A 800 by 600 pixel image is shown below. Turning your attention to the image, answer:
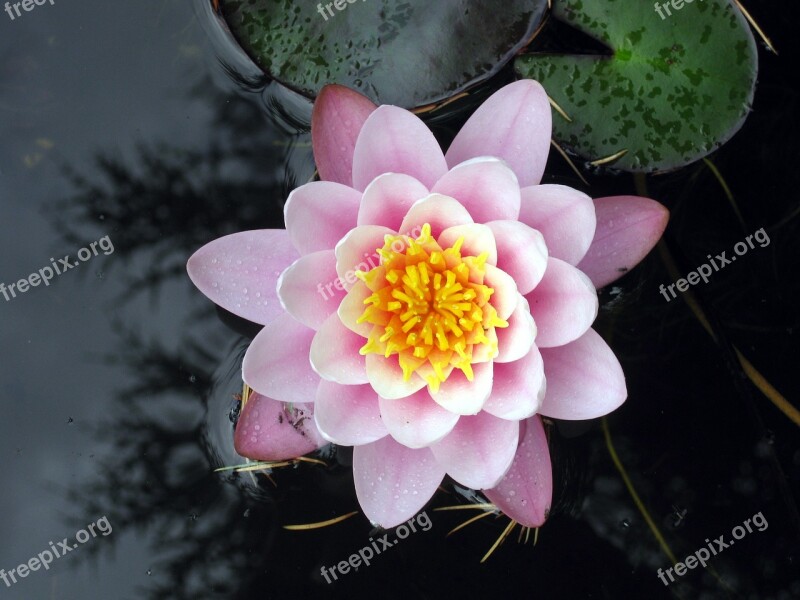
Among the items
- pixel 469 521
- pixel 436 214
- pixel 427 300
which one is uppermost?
pixel 436 214

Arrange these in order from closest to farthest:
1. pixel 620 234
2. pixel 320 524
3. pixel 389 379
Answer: pixel 389 379 → pixel 620 234 → pixel 320 524

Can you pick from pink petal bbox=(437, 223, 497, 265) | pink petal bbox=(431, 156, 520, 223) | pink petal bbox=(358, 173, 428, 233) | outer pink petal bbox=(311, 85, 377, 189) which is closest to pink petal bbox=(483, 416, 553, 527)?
pink petal bbox=(437, 223, 497, 265)

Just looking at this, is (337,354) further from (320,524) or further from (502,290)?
(320,524)

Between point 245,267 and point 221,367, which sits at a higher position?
point 245,267

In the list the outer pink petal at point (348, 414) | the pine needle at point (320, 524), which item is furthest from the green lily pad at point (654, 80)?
the pine needle at point (320, 524)

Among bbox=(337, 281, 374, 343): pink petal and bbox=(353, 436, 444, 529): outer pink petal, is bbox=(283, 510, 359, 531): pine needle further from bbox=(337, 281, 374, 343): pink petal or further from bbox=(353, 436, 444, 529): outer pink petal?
bbox=(337, 281, 374, 343): pink petal

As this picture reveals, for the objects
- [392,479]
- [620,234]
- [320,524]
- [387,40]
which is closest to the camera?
[392,479]

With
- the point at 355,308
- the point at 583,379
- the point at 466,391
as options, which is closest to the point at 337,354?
the point at 355,308

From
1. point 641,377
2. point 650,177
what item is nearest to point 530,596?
point 641,377
